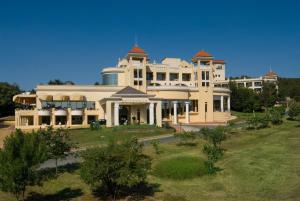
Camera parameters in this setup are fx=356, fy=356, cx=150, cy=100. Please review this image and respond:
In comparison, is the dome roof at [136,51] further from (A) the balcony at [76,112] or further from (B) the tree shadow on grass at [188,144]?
(B) the tree shadow on grass at [188,144]

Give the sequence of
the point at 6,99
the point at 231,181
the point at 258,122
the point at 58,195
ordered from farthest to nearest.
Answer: the point at 6,99, the point at 258,122, the point at 231,181, the point at 58,195

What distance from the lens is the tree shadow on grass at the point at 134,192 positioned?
1006 inches

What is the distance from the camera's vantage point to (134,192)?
87.8ft

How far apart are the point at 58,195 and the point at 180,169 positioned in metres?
10.7

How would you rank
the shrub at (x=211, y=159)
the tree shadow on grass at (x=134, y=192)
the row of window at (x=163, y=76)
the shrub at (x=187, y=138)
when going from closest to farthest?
the tree shadow on grass at (x=134, y=192) → the shrub at (x=211, y=159) → the shrub at (x=187, y=138) → the row of window at (x=163, y=76)

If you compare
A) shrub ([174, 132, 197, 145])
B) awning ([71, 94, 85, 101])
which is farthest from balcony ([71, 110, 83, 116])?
shrub ([174, 132, 197, 145])

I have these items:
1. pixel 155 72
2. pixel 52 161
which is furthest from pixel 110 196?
pixel 155 72

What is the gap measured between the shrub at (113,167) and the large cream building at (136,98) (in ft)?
111

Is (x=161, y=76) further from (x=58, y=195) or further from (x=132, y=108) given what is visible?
(x=58, y=195)

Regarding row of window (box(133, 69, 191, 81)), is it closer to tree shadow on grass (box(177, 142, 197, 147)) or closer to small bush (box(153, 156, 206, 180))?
tree shadow on grass (box(177, 142, 197, 147))

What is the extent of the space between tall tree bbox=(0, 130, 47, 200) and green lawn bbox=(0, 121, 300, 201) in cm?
314

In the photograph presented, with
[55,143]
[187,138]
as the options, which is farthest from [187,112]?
[55,143]

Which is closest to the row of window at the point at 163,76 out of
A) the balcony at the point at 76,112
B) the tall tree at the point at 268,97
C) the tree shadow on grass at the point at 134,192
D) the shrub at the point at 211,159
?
the balcony at the point at 76,112

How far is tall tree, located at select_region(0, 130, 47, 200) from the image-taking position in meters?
22.0
